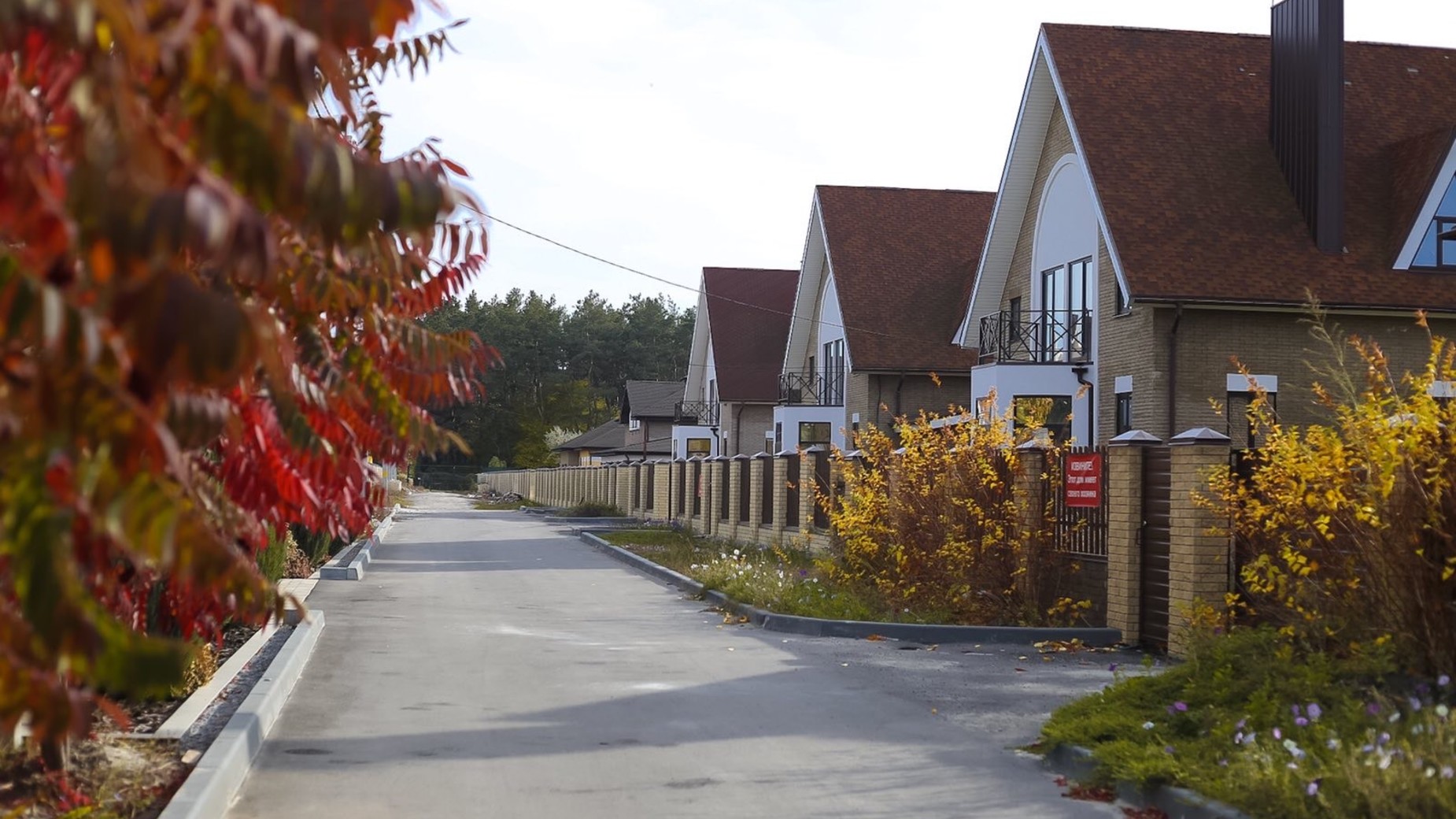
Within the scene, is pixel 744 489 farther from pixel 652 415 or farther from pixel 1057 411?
pixel 652 415

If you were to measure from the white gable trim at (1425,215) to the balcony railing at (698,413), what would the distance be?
3701cm

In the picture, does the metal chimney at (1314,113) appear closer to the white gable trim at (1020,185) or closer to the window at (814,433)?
the white gable trim at (1020,185)

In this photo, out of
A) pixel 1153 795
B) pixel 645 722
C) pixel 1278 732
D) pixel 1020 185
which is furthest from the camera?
pixel 1020 185

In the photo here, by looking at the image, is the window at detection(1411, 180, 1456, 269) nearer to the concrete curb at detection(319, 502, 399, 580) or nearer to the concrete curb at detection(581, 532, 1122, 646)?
the concrete curb at detection(581, 532, 1122, 646)

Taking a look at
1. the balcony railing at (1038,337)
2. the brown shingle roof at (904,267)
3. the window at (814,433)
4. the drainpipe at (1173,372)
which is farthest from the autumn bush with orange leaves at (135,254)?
the window at (814,433)

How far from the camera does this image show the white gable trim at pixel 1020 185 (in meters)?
29.4

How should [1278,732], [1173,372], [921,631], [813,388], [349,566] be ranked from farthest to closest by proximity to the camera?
[813,388] → [1173,372] → [349,566] → [921,631] → [1278,732]

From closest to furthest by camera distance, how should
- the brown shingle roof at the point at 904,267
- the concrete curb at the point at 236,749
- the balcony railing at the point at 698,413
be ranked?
1. the concrete curb at the point at 236,749
2. the brown shingle roof at the point at 904,267
3. the balcony railing at the point at 698,413

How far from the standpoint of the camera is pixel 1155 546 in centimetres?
1496

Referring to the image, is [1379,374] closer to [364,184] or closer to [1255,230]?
[364,184]

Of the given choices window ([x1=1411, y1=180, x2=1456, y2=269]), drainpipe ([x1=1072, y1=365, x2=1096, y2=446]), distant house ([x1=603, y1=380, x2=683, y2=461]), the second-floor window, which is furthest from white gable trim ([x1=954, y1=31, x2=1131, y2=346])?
distant house ([x1=603, y1=380, x2=683, y2=461])

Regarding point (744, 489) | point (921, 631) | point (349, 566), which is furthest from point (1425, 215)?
point (349, 566)

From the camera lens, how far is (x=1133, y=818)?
781 cm

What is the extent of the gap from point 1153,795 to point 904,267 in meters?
36.7
